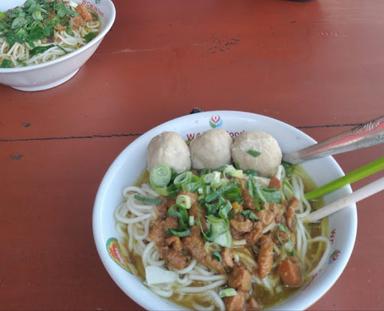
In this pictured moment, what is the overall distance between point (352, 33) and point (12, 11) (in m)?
1.45

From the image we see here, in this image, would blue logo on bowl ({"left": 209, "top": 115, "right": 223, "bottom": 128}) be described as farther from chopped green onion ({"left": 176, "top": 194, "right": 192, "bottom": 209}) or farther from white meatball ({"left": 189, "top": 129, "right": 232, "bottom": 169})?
chopped green onion ({"left": 176, "top": 194, "right": 192, "bottom": 209})

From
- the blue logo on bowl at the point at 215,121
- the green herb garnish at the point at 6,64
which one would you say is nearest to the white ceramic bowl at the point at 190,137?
the blue logo on bowl at the point at 215,121

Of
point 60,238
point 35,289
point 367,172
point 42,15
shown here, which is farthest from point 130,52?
point 367,172

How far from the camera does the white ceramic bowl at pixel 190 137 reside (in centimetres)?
87

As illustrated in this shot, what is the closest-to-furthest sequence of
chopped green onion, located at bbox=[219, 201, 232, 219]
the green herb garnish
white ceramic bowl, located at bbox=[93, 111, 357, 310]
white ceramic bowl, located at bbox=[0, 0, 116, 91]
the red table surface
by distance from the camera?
1. white ceramic bowl, located at bbox=[93, 111, 357, 310]
2. chopped green onion, located at bbox=[219, 201, 232, 219]
3. the red table surface
4. white ceramic bowl, located at bbox=[0, 0, 116, 91]
5. the green herb garnish

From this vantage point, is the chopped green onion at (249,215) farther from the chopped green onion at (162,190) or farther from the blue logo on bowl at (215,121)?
the blue logo on bowl at (215,121)

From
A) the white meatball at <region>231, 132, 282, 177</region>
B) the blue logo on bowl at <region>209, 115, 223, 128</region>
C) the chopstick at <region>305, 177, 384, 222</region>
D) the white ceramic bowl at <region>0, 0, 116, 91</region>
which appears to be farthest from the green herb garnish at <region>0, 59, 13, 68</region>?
the chopstick at <region>305, 177, 384, 222</region>

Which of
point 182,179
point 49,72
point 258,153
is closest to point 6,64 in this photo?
point 49,72

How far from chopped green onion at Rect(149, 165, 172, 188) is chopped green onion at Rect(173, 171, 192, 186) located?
23 millimetres

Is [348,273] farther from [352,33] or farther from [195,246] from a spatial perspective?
[352,33]

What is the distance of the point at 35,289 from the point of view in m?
1.07

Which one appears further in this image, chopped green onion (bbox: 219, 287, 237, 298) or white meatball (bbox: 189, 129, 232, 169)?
white meatball (bbox: 189, 129, 232, 169)

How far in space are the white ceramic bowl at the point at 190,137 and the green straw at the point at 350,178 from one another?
27 mm

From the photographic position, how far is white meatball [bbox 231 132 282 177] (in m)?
1.09
